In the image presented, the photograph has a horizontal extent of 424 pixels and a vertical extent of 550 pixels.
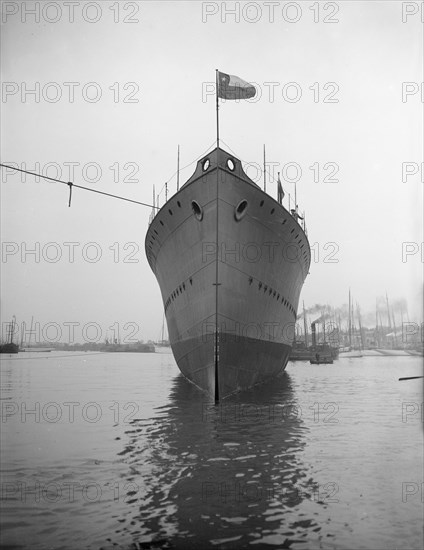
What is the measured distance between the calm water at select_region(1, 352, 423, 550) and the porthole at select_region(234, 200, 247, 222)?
5.36 metres

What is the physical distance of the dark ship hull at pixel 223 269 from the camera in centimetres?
1270

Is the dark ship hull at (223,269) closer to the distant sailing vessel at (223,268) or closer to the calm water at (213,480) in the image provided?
the distant sailing vessel at (223,268)

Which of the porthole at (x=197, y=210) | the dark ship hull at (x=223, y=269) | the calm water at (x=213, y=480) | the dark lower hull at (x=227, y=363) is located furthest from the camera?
the porthole at (x=197, y=210)

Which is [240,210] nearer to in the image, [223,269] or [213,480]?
[223,269]

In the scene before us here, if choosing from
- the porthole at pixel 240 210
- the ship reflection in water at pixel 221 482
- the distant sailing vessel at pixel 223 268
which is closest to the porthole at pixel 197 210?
the distant sailing vessel at pixel 223 268

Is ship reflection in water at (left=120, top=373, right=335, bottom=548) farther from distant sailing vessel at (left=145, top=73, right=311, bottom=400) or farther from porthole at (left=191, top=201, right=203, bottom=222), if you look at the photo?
porthole at (left=191, top=201, right=203, bottom=222)

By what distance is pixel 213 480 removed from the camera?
18.3ft

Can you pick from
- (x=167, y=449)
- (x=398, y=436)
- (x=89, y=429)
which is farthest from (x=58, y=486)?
(x=398, y=436)

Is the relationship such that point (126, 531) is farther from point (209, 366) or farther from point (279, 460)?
point (209, 366)

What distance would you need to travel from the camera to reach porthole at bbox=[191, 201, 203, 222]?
13023mm

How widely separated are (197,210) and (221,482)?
29.3ft

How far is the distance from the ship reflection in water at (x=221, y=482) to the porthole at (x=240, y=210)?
566 centimetres

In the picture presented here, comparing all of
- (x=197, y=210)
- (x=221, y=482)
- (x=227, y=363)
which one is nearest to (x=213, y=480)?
(x=221, y=482)

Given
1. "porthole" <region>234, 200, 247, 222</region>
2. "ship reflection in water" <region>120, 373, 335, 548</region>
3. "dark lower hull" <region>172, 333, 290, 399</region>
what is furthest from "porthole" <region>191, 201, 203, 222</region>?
"ship reflection in water" <region>120, 373, 335, 548</region>
